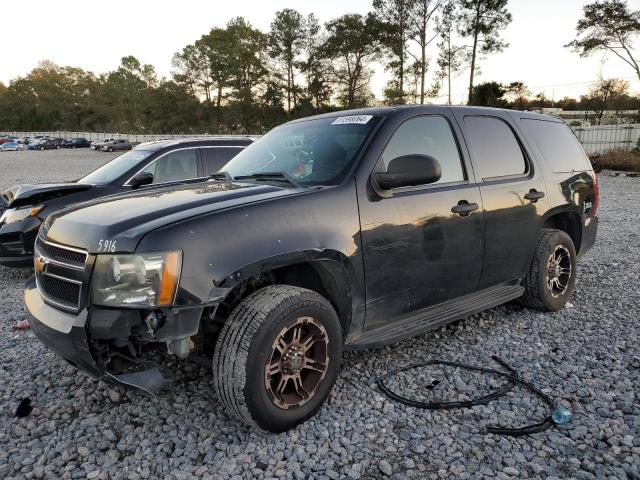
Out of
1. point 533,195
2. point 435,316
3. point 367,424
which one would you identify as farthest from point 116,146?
point 367,424

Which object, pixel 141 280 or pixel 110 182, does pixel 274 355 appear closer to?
pixel 141 280

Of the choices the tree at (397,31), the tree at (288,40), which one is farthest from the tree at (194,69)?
the tree at (397,31)

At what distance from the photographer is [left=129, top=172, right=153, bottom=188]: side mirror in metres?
6.44

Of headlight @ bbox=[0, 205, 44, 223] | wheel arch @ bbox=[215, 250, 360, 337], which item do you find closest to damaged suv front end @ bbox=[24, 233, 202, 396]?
wheel arch @ bbox=[215, 250, 360, 337]

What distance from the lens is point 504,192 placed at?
12.8 feet

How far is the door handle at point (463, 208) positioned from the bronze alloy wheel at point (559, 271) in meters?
1.32

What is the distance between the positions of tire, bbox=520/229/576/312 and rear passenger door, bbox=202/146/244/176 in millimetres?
4635

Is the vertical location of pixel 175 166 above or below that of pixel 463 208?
above

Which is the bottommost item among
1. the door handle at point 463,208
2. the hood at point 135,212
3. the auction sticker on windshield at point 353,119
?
the door handle at point 463,208

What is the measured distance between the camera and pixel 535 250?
4332 millimetres

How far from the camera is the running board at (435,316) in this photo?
10.1 ft

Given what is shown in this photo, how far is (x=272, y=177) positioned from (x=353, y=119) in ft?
→ 2.42

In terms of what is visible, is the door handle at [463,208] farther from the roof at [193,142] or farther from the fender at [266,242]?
the roof at [193,142]

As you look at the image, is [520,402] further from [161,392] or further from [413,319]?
[161,392]
